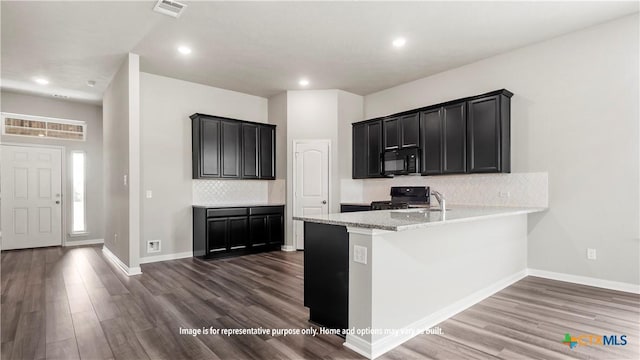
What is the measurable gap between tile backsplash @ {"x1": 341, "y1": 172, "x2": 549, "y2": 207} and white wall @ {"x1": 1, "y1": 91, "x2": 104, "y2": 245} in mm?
6118

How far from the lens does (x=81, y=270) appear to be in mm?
4707

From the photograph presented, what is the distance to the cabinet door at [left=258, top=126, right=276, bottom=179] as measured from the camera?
6363mm

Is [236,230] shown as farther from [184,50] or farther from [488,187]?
[488,187]

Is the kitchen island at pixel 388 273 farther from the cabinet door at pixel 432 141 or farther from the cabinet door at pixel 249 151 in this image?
the cabinet door at pixel 249 151

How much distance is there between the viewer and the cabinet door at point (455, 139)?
459cm

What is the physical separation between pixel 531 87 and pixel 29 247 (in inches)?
356

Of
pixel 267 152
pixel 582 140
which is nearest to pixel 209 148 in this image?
pixel 267 152

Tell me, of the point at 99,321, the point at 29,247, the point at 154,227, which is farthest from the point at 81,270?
the point at 29,247

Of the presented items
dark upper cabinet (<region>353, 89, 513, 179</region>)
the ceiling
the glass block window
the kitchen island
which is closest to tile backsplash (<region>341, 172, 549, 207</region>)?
dark upper cabinet (<region>353, 89, 513, 179</region>)

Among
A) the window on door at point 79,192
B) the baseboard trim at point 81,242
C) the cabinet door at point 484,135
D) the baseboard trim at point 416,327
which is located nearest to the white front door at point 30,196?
the baseboard trim at point 81,242

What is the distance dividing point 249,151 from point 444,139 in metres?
3.40

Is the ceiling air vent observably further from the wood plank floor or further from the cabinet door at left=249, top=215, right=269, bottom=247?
the cabinet door at left=249, top=215, right=269, bottom=247

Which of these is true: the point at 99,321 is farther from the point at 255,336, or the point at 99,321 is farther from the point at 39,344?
the point at 255,336

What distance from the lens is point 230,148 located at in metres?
5.91
